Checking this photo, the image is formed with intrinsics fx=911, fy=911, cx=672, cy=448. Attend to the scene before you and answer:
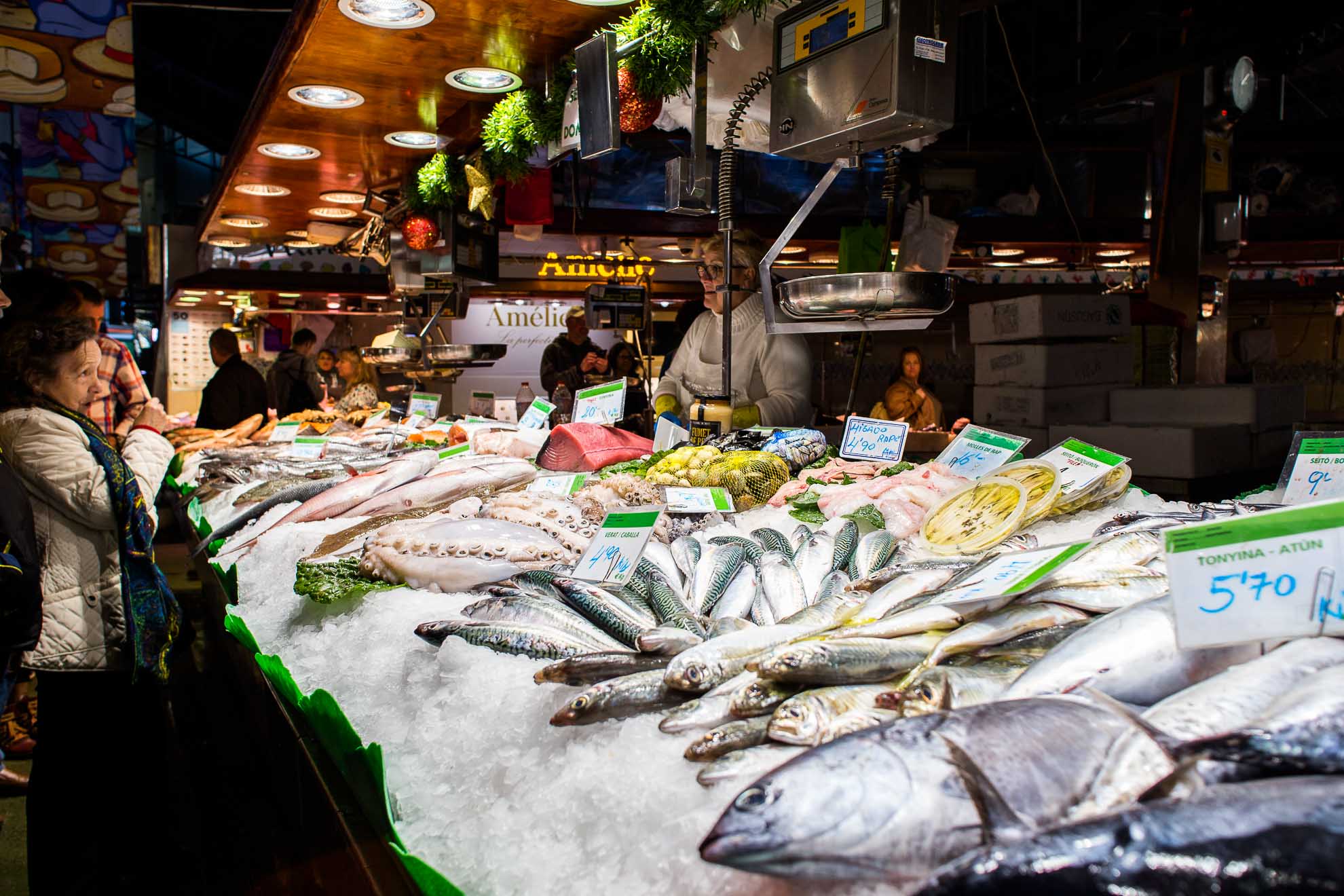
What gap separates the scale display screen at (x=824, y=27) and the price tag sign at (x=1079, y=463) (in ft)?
4.17

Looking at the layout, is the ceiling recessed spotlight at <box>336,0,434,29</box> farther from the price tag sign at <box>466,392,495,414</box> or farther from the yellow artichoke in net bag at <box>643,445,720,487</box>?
the price tag sign at <box>466,392,495,414</box>

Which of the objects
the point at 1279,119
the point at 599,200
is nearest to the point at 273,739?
the point at 599,200

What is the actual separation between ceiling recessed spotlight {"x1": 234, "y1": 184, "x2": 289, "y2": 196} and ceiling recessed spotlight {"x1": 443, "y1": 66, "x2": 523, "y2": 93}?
326cm

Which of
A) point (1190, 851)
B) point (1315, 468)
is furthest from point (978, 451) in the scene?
point (1190, 851)

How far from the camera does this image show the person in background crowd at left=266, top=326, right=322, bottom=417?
907cm

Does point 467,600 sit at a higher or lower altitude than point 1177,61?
lower

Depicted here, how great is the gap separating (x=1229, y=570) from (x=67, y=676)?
3225 millimetres

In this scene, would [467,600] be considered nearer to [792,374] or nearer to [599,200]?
[792,374]

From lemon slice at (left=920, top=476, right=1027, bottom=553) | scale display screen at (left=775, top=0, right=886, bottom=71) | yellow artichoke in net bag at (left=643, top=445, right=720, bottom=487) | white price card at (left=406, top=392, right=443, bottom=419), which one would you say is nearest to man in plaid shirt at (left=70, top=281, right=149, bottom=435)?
white price card at (left=406, top=392, right=443, bottom=419)

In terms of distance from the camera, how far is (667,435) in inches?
145

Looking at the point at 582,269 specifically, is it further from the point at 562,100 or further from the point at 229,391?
the point at 562,100

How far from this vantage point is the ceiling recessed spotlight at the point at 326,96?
468 cm

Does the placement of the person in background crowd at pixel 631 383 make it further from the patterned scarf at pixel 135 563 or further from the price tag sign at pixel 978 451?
the patterned scarf at pixel 135 563

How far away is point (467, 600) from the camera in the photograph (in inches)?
73.5
